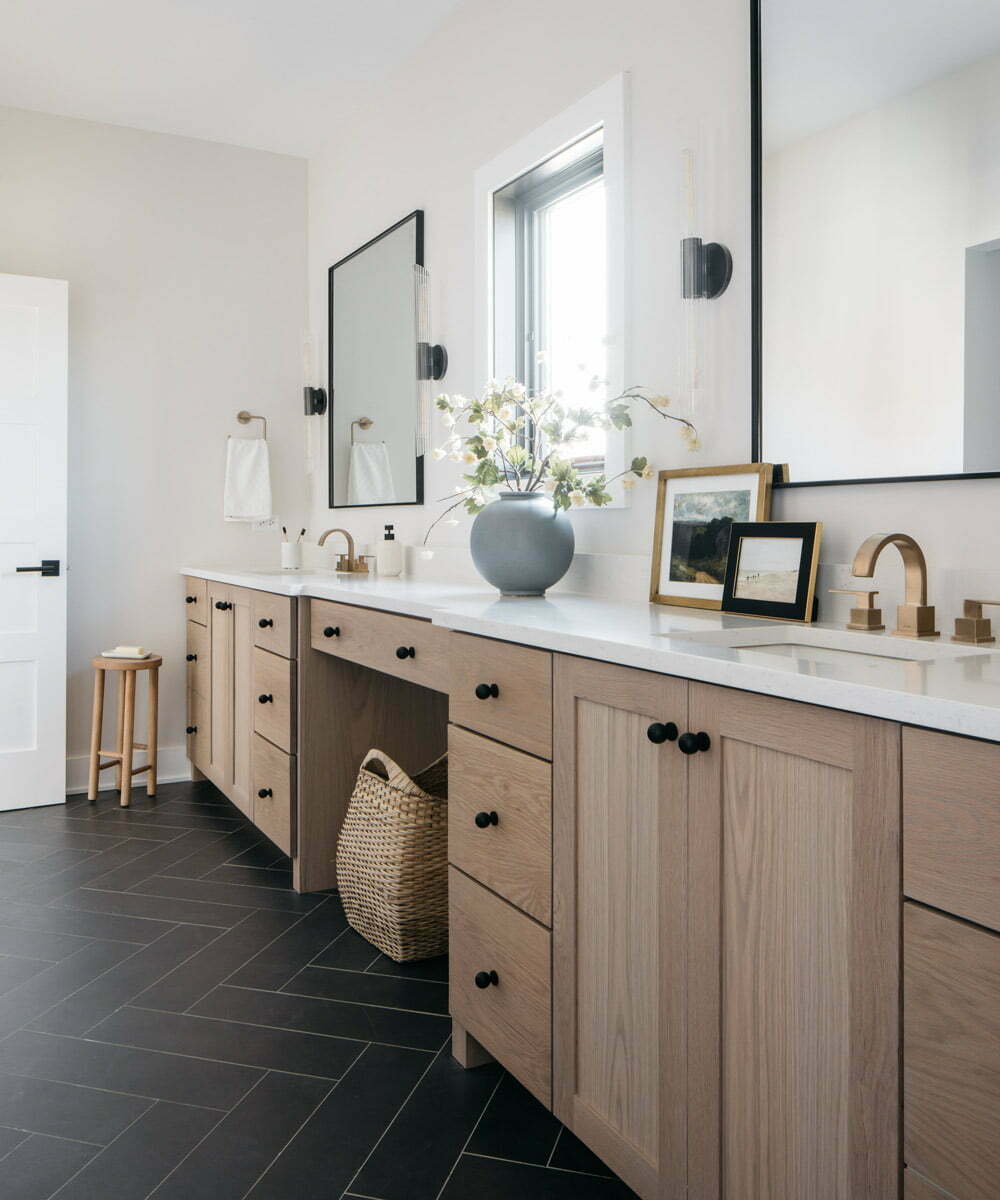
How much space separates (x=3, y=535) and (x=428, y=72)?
7.56ft

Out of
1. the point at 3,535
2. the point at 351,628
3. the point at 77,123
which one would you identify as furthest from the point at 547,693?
the point at 77,123

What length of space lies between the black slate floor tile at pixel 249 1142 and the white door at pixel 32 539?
234 cm

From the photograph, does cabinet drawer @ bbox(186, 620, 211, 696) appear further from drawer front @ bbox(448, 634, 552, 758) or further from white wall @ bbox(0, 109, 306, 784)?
drawer front @ bbox(448, 634, 552, 758)

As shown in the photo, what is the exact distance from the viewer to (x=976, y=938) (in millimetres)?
829

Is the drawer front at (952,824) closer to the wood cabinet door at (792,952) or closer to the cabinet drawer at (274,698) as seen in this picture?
the wood cabinet door at (792,952)

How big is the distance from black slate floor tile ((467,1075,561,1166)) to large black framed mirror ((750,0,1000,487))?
124cm

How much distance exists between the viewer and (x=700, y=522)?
1.99m

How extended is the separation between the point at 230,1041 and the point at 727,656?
1.37m

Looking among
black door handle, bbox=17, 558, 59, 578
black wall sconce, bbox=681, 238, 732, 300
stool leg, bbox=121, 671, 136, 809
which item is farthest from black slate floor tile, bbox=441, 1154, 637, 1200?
black door handle, bbox=17, 558, 59, 578

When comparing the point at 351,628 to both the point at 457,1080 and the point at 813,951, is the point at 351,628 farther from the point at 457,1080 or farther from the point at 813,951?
the point at 813,951

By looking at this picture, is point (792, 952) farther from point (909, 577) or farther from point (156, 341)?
point (156, 341)

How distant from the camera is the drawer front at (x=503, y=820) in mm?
1515

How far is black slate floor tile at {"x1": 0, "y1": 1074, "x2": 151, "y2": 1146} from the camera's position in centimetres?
160

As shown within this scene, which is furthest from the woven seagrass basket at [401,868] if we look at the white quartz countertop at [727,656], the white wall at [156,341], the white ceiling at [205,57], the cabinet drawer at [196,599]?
the white ceiling at [205,57]
